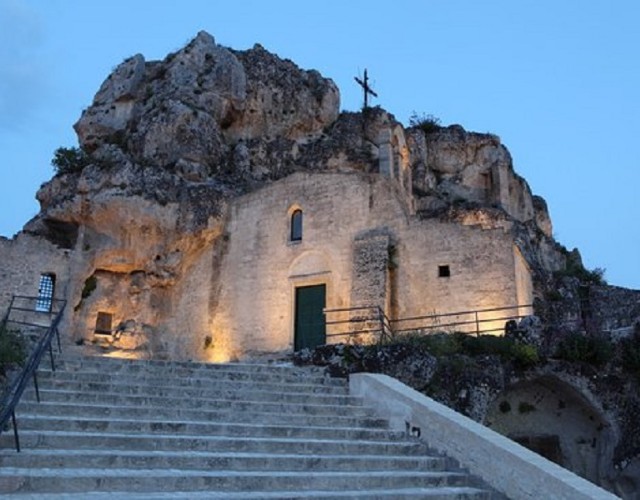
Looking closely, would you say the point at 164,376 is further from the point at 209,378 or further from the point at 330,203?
the point at 330,203

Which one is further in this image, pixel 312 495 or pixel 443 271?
pixel 443 271

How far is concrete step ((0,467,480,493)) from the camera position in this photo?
5531mm

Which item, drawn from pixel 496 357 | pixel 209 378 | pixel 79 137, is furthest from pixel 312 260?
pixel 79 137

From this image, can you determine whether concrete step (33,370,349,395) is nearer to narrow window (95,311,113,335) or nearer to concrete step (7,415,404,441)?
concrete step (7,415,404,441)

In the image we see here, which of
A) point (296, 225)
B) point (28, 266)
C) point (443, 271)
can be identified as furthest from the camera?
point (28, 266)

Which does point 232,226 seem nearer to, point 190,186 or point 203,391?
point 190,186

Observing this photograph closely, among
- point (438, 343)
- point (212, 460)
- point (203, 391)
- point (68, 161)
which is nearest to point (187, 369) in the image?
point (203, 391)

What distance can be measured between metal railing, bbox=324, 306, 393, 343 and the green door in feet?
1.26

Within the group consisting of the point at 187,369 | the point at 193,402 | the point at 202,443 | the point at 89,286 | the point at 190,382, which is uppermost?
the point at 89,286

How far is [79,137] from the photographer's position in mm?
26797

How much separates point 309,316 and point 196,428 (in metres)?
12.3

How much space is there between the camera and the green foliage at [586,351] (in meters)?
12.8

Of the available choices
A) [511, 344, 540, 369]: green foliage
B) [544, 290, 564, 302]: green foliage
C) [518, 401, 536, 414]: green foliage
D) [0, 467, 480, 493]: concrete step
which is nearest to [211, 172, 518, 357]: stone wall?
[518, 401, 536, 414]: green foliage

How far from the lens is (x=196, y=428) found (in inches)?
302
